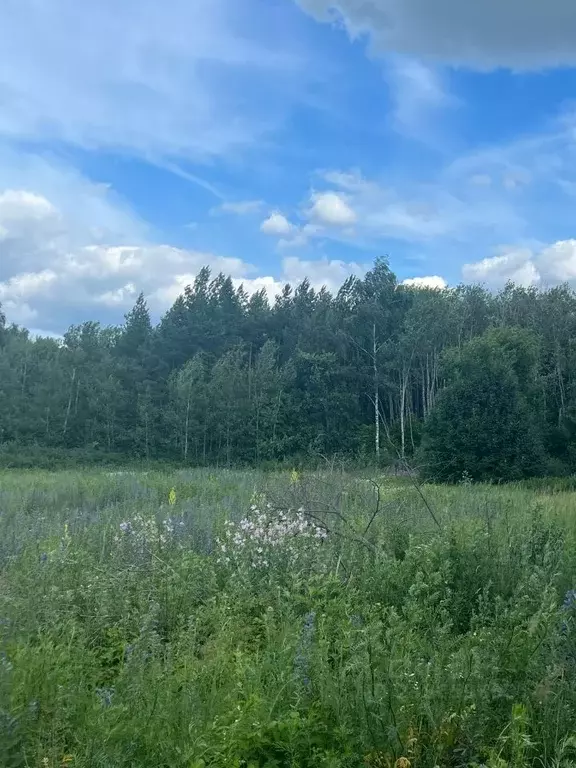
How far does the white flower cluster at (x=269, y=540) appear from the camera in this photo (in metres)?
5.61

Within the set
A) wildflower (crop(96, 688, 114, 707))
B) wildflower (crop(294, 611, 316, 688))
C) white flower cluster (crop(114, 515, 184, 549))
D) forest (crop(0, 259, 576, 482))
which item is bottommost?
wildflower (crop(96, 688, 114, 707))

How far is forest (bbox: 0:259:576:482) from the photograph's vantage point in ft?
131

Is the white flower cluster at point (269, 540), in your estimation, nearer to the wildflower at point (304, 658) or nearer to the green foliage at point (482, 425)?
the wildflower at point (304, 658)

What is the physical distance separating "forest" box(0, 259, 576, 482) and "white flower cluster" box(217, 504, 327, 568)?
29243 mm

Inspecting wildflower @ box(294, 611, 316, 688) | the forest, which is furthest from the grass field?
the forest

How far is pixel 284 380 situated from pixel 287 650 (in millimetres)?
39800

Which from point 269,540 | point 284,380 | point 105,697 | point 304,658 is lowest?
point 105,697

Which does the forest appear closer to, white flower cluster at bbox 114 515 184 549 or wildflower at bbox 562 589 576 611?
white flower cluster at bbox 114 515 184 549

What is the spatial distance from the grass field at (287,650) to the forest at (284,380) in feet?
98.9

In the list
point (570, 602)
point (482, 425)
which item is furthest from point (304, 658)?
point (482, 425)

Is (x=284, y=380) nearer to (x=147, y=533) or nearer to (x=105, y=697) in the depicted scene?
(x=147, y=533)

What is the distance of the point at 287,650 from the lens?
3.42 meters

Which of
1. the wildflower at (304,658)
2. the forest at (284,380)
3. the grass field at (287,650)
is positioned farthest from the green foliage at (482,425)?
the wildflower at (304,658)

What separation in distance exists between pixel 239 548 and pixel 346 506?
367cm
